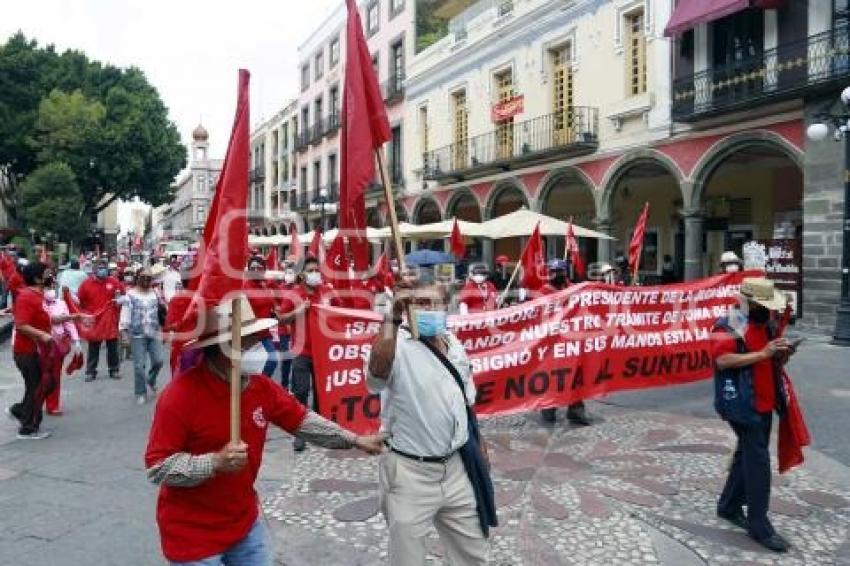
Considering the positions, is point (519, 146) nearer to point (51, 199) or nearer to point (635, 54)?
point (635, 54)

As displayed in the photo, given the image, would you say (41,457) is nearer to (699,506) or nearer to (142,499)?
(142,499)

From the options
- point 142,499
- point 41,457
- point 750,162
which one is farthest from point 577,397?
point 750,162

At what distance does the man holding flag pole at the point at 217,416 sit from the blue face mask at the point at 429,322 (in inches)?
29.7

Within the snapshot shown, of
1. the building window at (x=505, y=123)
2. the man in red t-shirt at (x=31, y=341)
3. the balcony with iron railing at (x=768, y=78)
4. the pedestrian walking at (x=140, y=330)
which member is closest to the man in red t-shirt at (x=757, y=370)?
the man in red t-shirt at (x=31, y=341)

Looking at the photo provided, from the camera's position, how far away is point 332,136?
1566 inches

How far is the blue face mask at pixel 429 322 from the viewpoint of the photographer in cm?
332

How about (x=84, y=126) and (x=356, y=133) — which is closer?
(x=356, y=133)

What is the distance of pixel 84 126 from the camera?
120 feet

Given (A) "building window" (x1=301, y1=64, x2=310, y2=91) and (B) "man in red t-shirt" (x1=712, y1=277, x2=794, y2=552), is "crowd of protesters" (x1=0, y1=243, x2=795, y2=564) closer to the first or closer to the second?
(B) "man in red t-shirt" (x1=712, y1=277, x2=794, y2=552)

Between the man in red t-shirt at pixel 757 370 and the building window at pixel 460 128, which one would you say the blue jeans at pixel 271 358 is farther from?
the building window at pixel 460 128

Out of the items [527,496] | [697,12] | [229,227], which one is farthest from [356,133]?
[697,12]

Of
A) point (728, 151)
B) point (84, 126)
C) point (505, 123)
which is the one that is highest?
point (84, 126)

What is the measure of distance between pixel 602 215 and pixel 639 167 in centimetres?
162

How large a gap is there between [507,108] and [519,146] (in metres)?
1.35
